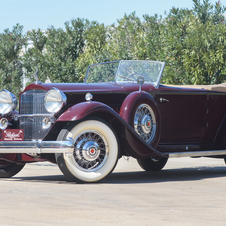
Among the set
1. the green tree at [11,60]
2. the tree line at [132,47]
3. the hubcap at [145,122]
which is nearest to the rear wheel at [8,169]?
the hubcap at [145,122]

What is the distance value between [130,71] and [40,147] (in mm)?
2493

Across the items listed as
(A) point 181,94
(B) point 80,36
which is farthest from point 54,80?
(A) point 181,94

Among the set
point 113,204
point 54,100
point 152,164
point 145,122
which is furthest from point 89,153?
point 152,164

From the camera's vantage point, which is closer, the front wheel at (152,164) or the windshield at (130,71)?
the windshield at (130,71)

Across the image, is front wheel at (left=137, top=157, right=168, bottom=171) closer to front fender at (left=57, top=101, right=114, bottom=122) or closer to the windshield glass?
the windshield glass

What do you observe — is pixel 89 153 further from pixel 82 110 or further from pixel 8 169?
pixel 8 169

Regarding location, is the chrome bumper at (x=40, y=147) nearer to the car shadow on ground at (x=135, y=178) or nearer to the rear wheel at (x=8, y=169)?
A: the car shadow on ground at (x=135, y=178)

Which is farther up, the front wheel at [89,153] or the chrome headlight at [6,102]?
the chrome headlight at [6,102]

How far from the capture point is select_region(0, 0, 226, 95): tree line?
19.3 meters

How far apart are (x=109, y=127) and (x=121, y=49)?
19.5 meters

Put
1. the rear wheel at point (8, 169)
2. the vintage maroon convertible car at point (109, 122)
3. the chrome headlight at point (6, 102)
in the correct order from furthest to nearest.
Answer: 1. the rear wheel at point (8, 169)
2. the chrome headlight at point (6, 102)
3. the vintage maroon convertible car at point (109, 122)

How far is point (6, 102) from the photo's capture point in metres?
6.75

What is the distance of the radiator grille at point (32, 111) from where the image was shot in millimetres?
6410

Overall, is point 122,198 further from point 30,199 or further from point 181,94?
point 181,94
